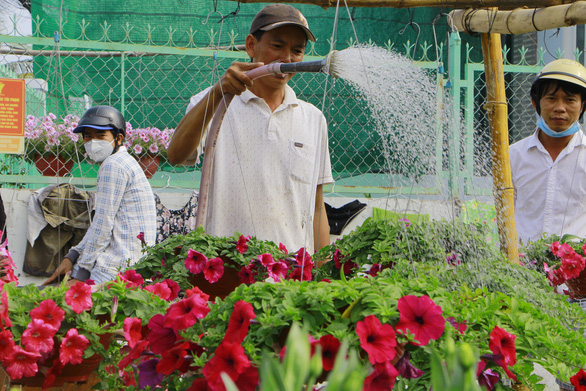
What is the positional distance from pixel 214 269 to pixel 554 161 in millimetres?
2259

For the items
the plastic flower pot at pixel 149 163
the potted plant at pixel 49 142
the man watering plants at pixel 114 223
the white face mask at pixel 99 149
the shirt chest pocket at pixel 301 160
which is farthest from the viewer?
the plastic flower pot at pixel 149 163

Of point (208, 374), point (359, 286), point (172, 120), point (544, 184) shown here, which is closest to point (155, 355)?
point (208, 374)

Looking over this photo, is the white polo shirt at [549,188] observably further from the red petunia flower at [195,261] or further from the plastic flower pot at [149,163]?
the plastic flower pot at [149,163]

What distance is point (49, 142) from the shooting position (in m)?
4.81

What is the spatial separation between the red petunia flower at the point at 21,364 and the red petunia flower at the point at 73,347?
0.04 meters

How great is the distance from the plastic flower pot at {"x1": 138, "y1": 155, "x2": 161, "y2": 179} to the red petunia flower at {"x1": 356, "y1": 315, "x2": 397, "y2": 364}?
4246mm

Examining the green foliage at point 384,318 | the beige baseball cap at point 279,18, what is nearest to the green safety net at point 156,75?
the beige baseball cap at point 279,18

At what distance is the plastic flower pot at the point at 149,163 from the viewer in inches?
197

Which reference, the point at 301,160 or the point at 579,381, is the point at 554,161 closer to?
the point at 301,160

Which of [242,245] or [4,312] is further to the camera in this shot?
[242,245]

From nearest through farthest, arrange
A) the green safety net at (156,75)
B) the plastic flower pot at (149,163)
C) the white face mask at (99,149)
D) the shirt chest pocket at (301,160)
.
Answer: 1. the shirt chest pocket at (301,160)
2. the white face mask at (99,149)
3. the plastic flower pot at (149,163)
4. the green safety net at (156,75)

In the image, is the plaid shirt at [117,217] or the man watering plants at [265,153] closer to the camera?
the man watering plants at [265,153]

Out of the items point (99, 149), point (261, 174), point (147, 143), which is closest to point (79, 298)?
point (261, 174)

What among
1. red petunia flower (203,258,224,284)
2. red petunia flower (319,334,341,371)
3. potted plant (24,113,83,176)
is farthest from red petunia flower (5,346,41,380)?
potted plant (24,113,83,176)
